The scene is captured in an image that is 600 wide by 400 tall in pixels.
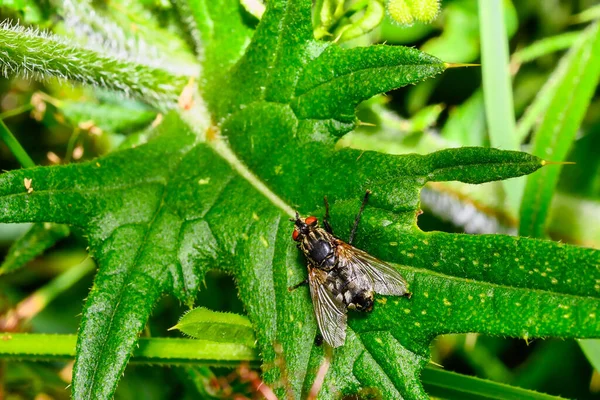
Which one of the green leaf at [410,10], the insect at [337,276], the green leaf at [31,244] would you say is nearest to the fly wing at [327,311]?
the insect at [337,276]

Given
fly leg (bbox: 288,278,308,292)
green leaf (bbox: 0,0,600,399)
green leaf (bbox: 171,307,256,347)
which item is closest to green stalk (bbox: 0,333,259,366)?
green leaf (bbox: 0,0,600,399)

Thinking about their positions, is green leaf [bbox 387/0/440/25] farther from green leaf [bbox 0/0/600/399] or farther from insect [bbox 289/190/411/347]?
insect [bbox 289/190/411/347]

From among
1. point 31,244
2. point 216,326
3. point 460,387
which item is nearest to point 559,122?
point 460,387

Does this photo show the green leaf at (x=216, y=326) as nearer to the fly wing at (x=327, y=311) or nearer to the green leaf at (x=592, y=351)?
the fly wing at (x=327, y=311)

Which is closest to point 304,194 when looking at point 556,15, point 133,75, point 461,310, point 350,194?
point 350,194

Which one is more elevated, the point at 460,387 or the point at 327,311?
the point at 327,311

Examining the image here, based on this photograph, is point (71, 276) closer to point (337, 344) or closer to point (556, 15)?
point (337, 344)

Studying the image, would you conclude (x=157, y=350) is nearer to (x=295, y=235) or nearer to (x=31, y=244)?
(x=295, y=235)

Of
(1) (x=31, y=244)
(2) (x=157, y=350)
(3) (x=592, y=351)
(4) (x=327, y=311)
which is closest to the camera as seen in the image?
(4) (x=327, y=311)

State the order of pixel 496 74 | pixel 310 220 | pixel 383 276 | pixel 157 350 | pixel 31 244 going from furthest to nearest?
pixel 496 74 < pixel 31 244 < pixel 157 350 < pixel 310 220 < pixel 383 276

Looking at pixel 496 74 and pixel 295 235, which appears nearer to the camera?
pixel 295 235
